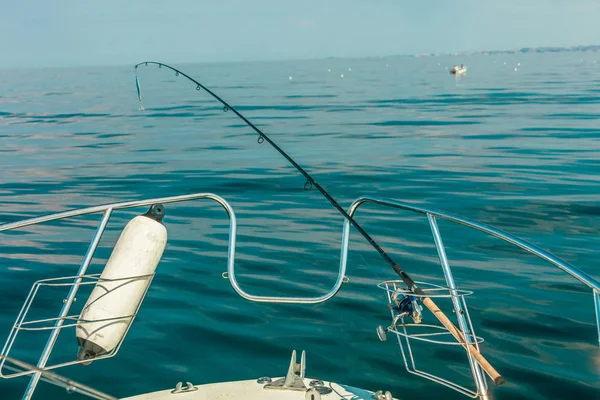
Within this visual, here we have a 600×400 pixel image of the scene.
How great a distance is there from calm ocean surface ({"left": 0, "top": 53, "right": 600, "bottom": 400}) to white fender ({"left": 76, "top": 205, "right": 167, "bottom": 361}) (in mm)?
2242

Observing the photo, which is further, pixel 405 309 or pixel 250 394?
pixel 250 394

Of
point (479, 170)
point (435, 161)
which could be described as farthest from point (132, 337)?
point (435, 161)

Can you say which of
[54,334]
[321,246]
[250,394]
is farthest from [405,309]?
[321,246]

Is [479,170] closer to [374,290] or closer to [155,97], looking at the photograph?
[374,290]

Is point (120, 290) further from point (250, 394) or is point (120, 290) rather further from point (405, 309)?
point (405, 309)

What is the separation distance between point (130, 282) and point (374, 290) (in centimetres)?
491

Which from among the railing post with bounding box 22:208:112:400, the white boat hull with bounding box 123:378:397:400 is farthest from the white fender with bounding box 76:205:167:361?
the white boat hull with bounding box 123:378:397:400

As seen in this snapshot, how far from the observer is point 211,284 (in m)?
9.27

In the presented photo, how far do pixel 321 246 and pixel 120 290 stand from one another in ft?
22.4

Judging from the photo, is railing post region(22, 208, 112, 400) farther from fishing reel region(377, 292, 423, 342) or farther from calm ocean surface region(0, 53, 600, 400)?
calm ocean surface region(0, 53, 600, 400)

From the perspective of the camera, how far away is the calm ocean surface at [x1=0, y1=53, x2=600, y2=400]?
22.3ft

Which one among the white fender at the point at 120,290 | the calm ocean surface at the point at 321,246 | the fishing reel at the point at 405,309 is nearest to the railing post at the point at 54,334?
the white fender at the point at 120,290

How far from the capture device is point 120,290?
4211 millimetres

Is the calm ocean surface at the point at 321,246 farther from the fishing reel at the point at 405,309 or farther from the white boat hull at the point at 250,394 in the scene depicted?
the fishing reel at the point at 405,309
